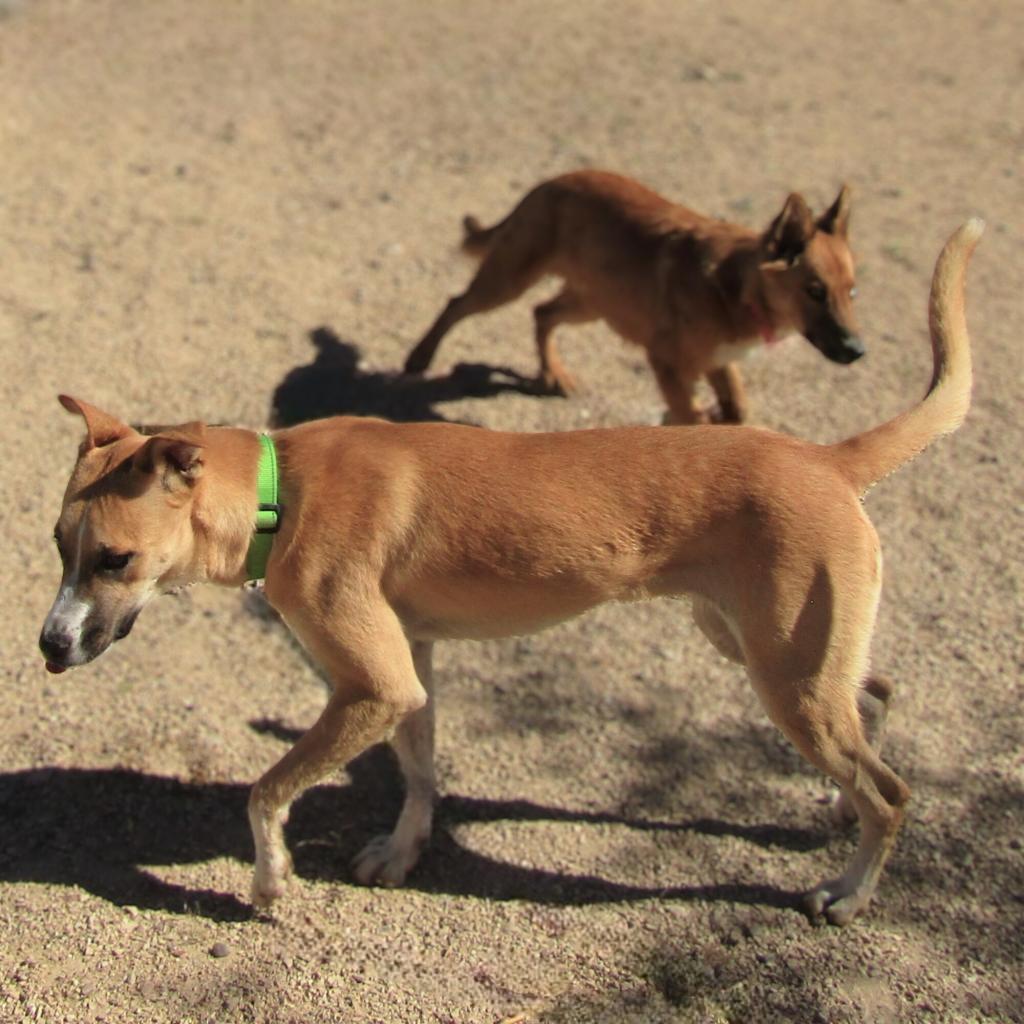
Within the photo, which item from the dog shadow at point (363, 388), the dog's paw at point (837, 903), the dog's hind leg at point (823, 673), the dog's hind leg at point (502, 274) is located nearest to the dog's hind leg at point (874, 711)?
the dog's paw at point (837, 903)

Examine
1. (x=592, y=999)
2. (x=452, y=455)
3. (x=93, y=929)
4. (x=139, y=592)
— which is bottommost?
(x=93, y=929)

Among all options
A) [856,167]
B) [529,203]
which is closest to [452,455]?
[529,203]

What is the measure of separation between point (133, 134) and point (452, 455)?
234 inches

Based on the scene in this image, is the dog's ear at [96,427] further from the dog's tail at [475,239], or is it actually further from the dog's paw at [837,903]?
the dog's tail at [475,239]

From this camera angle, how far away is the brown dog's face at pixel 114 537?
3.68 meters

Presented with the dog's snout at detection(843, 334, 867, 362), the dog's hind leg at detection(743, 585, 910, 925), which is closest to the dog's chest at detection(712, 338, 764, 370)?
the dog's snout at detection(843, 334, 867, 362)

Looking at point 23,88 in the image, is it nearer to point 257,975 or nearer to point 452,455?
point 452,455

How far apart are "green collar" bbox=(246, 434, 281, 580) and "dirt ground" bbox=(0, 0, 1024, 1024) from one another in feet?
3.81

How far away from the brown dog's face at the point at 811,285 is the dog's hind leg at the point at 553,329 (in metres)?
1.22

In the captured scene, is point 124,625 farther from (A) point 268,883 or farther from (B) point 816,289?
(B) point 816,289

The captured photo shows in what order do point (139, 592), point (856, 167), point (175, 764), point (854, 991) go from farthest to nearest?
point (856, 167) → point (175, 764) → point (854, 991) → point (139, 592)

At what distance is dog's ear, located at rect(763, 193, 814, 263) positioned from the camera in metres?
5.96

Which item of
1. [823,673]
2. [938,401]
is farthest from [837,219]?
[823,673]

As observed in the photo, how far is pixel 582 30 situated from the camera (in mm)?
11125
